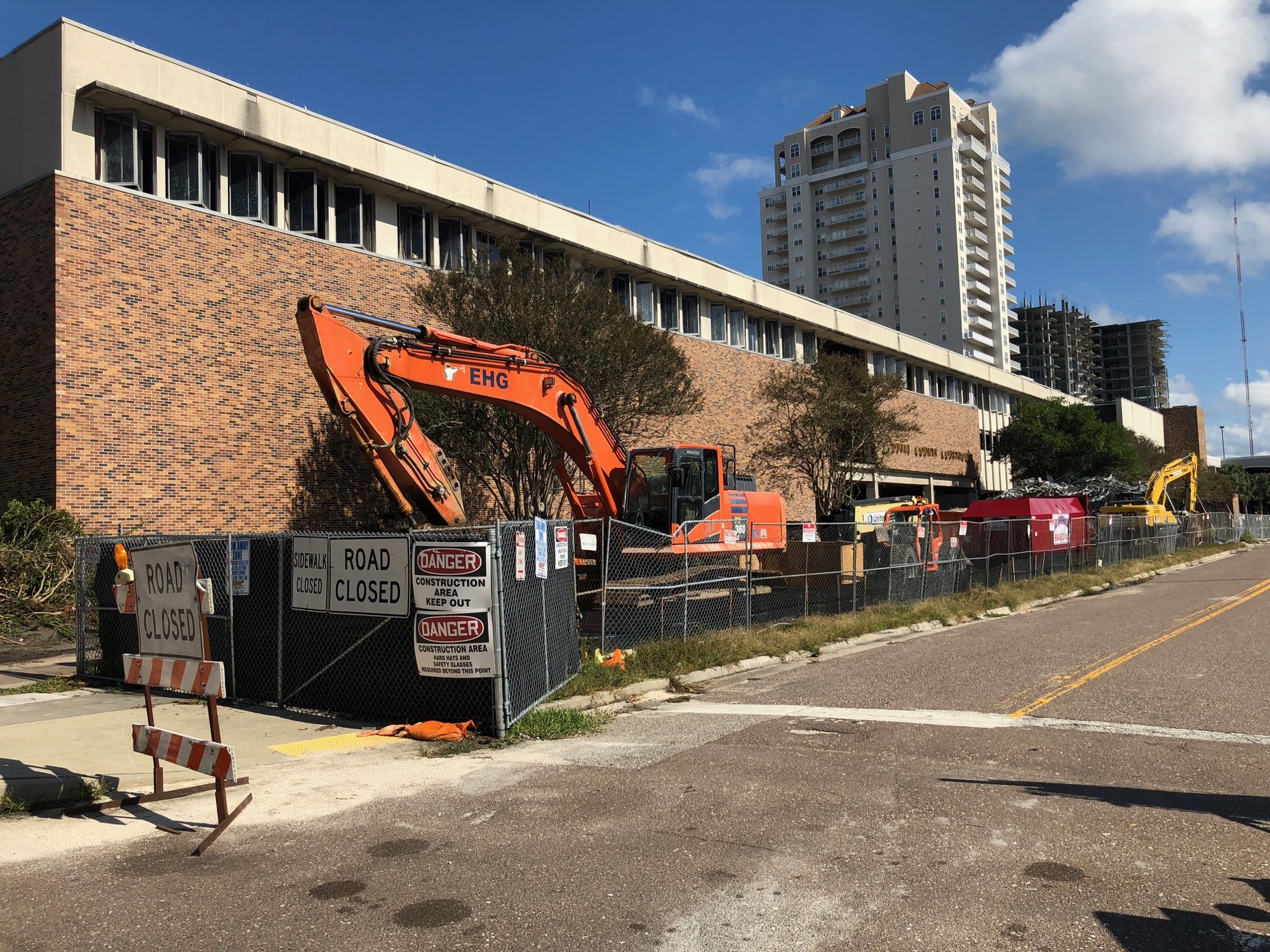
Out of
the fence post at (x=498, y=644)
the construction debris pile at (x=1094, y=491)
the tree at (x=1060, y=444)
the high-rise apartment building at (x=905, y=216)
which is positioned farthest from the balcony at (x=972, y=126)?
the fence post at (x=498, y=644)

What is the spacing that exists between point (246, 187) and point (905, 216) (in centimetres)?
10018

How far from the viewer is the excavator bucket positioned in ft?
41.7

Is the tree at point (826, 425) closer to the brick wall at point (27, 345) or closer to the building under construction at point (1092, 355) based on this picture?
the brick wall at point (27, 345)

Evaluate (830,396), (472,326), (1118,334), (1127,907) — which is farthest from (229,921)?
(1118,334)

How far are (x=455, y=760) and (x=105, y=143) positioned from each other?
60.4 feet

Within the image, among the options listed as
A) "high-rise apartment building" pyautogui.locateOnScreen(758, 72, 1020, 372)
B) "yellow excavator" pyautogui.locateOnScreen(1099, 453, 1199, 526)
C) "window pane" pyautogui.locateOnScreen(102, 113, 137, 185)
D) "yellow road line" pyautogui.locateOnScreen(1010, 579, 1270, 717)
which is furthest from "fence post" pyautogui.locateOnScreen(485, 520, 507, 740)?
"high-rise apartment building" pyautogui.locateOnScreen(758, 72, 1020, 372)

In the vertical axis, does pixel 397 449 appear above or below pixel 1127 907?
above

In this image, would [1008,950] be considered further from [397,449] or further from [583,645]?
[397,449]

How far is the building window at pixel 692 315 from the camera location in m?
37.7

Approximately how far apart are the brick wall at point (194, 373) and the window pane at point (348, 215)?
0.72 m

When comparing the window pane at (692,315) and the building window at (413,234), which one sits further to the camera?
the window pane at (692,315)

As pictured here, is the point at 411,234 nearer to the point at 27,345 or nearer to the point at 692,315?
the point at 27,345

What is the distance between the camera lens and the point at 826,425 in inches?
1528

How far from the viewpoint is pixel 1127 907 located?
4.62 m
